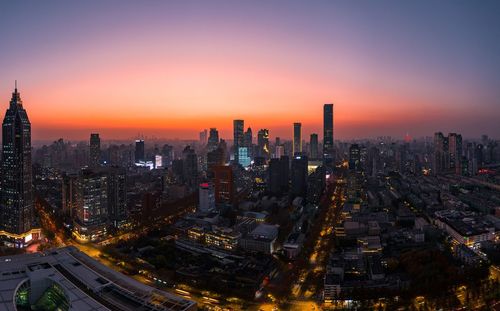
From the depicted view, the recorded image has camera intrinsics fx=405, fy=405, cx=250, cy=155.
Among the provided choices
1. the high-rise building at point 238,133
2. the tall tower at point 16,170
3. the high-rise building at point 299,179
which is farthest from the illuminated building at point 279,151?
the tall tower at point 16,170

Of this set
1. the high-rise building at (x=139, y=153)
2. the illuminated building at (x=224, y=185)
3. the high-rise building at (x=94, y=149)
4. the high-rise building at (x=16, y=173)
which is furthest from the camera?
the high-rise building at (x=139, y=153)

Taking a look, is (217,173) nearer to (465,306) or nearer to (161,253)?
(161,253)

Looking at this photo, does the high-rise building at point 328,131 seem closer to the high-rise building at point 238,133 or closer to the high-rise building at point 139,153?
the high-rise building at point 238,133

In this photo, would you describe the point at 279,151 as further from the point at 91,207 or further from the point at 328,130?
the point at 91,207

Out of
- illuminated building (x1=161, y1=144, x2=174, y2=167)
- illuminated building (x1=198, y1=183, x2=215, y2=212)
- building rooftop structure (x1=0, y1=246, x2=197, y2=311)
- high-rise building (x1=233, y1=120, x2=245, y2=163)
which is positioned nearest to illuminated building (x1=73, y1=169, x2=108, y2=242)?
illuminated building (x1=198, y1=183, x2=215, y2=212)

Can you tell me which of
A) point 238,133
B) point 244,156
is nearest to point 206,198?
point 244,156

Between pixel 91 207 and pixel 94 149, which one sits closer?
pixel 91 207
